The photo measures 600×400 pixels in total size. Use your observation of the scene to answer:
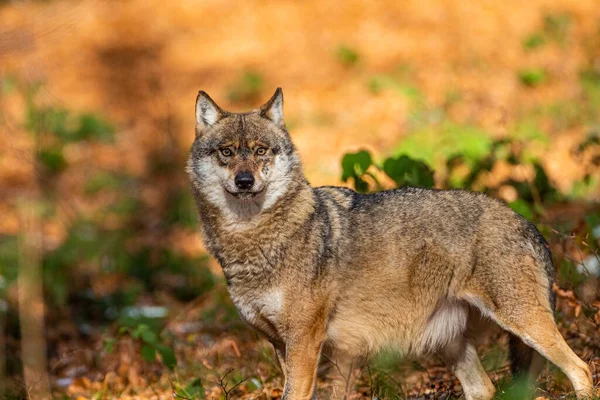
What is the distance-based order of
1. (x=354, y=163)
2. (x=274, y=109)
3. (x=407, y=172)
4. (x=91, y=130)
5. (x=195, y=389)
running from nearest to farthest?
(x=274, y=109) < (x=195, y=389) < (x=354, y=163) < (x=407, y=172) < (x=91, y=130)

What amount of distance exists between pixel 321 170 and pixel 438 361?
7.66m

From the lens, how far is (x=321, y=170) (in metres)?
14.9

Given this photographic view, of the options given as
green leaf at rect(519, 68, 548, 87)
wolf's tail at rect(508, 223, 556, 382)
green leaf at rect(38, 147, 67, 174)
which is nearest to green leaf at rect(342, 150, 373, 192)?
wolf's tail at rect(508, 223, 556, 382)

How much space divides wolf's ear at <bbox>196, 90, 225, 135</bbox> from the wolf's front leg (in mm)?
1860

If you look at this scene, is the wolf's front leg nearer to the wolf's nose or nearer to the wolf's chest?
the wolf's chest

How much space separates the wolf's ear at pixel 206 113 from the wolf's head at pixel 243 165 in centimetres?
9

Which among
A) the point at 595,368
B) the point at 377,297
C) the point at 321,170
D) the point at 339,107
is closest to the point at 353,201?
the point at 377,297

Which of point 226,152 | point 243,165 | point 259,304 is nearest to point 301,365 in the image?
point 259,304

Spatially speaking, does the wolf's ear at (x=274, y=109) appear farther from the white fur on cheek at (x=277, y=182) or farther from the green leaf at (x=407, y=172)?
the green leaf at (x=407, y=172)

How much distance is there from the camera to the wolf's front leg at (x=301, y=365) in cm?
579

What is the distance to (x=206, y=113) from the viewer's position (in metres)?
6.48

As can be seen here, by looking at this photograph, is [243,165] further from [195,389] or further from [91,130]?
[91,130]

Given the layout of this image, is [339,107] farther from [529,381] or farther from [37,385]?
[529,381]

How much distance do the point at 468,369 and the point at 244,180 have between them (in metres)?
2.39
